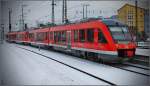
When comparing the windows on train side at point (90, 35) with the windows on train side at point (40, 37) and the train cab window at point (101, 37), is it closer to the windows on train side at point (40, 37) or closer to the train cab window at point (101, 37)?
the train cab window at point (101, 37)

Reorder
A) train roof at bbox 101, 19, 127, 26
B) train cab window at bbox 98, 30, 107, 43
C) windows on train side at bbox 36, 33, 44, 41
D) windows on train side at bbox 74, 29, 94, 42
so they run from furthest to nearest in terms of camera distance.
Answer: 1. windows on train side at bbox 36, 33, 44, 41
2. windows on train side at bbox 74, 29, 94, 42
3. train roof at bbox 101, 19, 127, 26
4. train cab window at bbox 98, 30, 107, 43

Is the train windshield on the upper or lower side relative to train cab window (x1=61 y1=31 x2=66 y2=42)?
upper

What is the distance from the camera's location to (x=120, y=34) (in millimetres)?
10672

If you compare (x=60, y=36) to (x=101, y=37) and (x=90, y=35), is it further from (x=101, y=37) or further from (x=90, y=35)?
(x=101, y=37)

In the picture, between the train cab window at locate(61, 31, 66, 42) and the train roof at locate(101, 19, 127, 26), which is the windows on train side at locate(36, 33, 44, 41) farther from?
the train roof at locate(101, 19, 127, 26)

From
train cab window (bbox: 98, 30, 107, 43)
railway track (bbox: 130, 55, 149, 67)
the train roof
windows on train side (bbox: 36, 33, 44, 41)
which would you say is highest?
the train roof

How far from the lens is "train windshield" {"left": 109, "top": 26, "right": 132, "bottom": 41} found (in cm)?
1055

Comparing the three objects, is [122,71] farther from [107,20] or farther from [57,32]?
[57,32]

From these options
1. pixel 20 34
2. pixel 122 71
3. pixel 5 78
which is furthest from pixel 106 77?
pixel 20 34

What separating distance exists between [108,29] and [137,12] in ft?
13.3

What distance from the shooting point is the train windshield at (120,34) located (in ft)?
34.6

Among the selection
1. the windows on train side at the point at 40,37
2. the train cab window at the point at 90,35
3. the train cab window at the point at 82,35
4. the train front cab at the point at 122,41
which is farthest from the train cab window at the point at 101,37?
the windows on train side at the point at 40,37

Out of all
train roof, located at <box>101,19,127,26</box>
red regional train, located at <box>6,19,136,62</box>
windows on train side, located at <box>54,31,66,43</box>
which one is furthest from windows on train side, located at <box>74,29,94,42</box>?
windows on train side, located at <box>54,31,66,43</box>

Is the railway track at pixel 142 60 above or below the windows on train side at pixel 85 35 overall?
below
